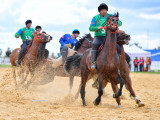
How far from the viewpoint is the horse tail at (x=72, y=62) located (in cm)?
993

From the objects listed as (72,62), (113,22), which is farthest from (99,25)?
(72,62)

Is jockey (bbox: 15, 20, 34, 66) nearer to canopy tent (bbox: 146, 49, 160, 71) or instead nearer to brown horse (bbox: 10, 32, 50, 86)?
brown horse (bbox: 10, 32, 50, 86)

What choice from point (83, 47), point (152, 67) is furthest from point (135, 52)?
point (83, 47)

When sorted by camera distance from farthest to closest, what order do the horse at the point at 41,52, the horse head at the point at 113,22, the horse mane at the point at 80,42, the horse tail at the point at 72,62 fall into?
the horse at the point at 41,52 < the horse mane at the point at 80,42 < the horse tail at the point at 72,62 < the horse head at the point at 113,22

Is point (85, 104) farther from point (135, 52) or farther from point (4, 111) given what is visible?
point (135, 52)

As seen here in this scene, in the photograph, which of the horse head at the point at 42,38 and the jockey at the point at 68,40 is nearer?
the horse head at the point at 42,38

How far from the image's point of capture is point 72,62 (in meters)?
10.1

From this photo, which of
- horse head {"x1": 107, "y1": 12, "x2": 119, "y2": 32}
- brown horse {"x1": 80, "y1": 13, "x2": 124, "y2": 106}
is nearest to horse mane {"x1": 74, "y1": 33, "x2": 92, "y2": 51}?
brown horse {"x1": 80, "y1": 13, "x2": 124, "y2": 106}

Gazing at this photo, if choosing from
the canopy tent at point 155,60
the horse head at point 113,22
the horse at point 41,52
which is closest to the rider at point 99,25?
the horse head at point 113,22

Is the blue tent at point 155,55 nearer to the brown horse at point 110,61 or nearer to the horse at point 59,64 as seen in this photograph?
the horse at point 59,64

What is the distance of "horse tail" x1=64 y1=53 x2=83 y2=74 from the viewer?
993 cm

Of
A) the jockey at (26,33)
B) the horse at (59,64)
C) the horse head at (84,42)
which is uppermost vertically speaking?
the jockey at (26,33)

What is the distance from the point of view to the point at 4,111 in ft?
18.2

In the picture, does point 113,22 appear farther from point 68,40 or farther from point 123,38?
point 68,40
